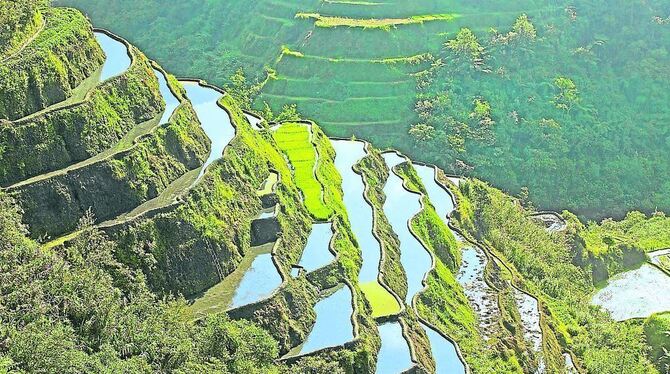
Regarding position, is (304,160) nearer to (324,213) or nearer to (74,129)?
(324,213)

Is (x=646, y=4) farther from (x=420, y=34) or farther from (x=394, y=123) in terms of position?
(x=394, y=123)

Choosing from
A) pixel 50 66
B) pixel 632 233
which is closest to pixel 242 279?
pixel 50 66

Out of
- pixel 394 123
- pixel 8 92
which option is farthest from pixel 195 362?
pixel 394 123

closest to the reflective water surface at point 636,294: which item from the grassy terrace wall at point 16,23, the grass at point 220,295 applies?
the grass at point 220,295

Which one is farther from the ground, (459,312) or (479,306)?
(459,312)

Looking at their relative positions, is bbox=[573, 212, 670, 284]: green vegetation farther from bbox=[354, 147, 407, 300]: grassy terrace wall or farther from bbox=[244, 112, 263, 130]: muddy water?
bbox=[244, 112, 263, 130]: muddy water

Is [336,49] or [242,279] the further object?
[336,49]
